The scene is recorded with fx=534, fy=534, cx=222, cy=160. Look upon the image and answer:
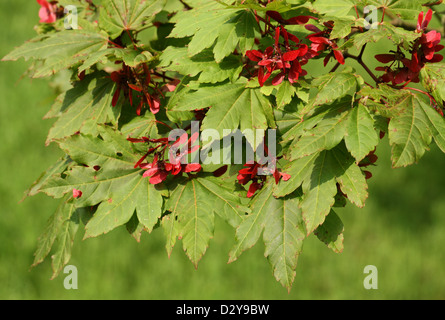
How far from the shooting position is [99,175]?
5.02 feet

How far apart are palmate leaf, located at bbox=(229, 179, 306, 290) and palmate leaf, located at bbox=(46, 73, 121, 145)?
19.7 inches

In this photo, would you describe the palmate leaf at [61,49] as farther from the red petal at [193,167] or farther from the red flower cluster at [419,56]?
the red flower cluster at [419,56]

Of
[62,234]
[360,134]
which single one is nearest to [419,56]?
[360,134]

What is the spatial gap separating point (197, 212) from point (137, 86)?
397mm

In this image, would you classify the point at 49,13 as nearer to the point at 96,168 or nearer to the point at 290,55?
the point at 96,168

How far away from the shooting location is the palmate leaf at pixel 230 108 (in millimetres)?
1358

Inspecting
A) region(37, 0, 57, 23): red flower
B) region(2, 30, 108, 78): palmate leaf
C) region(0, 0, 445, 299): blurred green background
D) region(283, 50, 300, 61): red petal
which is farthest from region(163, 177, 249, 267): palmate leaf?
region(0, 0, 445, 299): blurred green background

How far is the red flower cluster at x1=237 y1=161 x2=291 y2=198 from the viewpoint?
4.63ft

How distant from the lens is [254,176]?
1460 mm

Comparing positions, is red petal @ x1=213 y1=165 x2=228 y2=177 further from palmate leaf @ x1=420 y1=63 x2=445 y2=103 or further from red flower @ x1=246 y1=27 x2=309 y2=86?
palmate leaf @ x1=420 y1=63 x2=445 y2=103

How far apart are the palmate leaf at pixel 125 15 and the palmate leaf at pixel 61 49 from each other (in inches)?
2.1

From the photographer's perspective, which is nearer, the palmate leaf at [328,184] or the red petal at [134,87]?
the palmate leaf at [328,184]

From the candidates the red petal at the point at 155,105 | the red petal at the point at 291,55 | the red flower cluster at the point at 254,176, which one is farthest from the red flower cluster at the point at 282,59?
the red petal at the point at 155,105

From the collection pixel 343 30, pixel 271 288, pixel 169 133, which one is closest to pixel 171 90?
pixel 169 133
